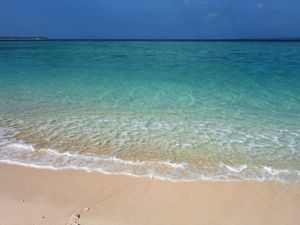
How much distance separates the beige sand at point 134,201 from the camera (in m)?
3.51

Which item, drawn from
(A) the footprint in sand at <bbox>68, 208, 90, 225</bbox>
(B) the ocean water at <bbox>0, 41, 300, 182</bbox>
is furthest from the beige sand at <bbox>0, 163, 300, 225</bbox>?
(B) the ocean water at <bbox>0, 41, 300, 182</bbox>

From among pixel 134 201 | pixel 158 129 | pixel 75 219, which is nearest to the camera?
pixel 75 219

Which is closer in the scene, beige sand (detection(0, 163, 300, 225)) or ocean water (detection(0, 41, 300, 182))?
beige sand (detection(0, 163, 300, 225))

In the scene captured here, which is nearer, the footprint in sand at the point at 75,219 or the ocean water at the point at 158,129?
the footprint in sand at the point at 75,219

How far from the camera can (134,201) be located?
3920mm

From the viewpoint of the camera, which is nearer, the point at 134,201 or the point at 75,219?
the point at 75,219

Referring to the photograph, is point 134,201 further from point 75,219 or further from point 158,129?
point 158,129

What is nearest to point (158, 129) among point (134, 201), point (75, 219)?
point (134, 201)

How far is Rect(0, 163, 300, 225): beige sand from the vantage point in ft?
11.5

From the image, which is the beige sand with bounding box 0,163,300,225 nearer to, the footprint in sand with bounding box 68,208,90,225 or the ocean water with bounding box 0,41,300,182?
the footprint in sand with bounding box 68,208,90,225

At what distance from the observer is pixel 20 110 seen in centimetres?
848

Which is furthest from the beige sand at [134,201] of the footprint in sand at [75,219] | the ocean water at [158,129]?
the ocean water at [158,129]

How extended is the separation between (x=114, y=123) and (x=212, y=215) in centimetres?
410

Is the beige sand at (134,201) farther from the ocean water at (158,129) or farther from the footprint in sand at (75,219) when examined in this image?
the ocean water at (158,129)
